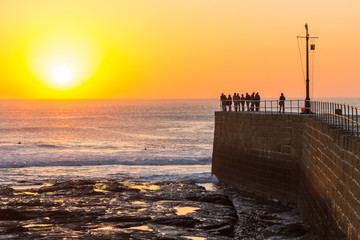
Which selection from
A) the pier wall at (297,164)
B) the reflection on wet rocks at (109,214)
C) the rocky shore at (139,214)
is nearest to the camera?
the pier wall at (297,164)

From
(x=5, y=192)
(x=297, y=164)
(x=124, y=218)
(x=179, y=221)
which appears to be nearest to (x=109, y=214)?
(x=124, y=218)

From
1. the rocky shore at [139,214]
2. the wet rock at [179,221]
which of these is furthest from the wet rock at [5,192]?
the wet rock at [179,221]

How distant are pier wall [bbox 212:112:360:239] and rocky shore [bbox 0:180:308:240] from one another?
39.2 inches

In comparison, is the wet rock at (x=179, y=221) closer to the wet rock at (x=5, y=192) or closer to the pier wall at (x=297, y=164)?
the pier wall at (x=297, y=164)

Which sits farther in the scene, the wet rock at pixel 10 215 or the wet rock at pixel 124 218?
the wet rock at pixel 10 215

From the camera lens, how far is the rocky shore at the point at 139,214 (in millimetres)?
21906

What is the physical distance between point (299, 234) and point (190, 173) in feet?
72.8

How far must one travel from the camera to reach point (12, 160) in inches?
2197

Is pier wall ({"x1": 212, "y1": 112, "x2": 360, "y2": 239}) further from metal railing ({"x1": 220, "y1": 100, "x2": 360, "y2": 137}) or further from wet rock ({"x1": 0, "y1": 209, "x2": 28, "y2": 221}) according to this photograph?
wet rock ({"x1": 0, "y1": 209, "x2": 28, "y2": 221})

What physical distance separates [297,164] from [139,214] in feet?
26.2

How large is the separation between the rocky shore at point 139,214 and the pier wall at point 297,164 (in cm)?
100

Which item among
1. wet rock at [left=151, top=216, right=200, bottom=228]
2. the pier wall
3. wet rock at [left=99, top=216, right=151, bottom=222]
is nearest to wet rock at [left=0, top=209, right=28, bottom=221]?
wet rock at [left=99, top=216, right=151, bottom=222]

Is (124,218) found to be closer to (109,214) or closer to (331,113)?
(109,214)

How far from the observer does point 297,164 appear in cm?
2742
